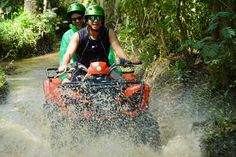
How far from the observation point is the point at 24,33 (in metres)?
14.2

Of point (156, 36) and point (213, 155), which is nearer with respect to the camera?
point (213, 155)

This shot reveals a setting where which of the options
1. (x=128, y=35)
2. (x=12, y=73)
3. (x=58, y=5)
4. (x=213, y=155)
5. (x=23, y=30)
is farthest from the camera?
(x=58, y=5)

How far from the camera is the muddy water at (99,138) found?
208 inches

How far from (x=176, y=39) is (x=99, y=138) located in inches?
147

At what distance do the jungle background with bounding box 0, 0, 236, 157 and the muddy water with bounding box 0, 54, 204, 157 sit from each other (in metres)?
0.43

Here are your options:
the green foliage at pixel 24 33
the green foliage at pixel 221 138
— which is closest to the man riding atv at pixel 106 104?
the green foliage at pixel 221 138

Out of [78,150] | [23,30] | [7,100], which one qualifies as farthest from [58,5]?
[78,150]

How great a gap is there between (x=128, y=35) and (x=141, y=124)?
17.7 feet

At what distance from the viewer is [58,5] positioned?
19859mm

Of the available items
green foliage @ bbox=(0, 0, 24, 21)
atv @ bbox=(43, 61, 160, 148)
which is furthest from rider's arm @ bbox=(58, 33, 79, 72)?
green foliage @ bbox=(0, 0, 24, 21)

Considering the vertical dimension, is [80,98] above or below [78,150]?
above

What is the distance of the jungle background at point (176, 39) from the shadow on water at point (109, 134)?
340mm

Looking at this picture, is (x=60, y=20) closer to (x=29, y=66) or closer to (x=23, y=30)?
(x=23, y=30)

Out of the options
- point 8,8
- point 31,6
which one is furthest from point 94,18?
point 8,8
